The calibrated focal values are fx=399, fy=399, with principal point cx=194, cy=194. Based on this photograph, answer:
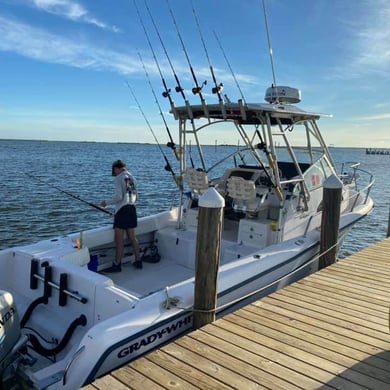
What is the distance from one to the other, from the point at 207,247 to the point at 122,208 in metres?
1.96

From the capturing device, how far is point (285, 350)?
3.01 m

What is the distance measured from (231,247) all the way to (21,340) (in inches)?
108

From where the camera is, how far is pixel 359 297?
4.07 metres

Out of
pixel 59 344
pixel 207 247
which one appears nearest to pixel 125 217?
pixel 59 344

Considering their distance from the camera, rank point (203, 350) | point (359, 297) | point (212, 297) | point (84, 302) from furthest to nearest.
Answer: point (359, 297), point (84, 302), point (212, 297), point (203, 350)

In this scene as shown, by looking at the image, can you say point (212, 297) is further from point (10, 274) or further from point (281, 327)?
point (10, 274)

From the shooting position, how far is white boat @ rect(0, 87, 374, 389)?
312 centimetres

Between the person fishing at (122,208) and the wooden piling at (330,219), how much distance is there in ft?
7.90

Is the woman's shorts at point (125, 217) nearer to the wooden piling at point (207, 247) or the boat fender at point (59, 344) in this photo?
the boat fender at point (59, 344)

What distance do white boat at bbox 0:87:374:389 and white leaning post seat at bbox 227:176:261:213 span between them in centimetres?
1

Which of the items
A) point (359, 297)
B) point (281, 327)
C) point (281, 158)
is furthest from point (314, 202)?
point (281, 327)

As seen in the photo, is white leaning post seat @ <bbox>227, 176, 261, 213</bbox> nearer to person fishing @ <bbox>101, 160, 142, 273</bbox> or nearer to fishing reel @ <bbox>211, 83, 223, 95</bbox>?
fishing reel @ <bbox>211, 83, 223, 95</bbox>

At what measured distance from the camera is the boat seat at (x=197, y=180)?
5418 millimetres

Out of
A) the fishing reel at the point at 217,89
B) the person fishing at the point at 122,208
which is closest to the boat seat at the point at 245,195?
the fishing reel at the point at 217,89
